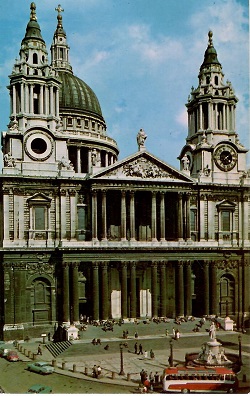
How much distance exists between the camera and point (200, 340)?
50.3 meters

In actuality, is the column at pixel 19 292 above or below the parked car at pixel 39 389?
above

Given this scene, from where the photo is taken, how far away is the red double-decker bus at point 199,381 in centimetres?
3425

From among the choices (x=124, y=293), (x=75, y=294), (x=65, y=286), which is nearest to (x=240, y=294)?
(x=124, y=293)

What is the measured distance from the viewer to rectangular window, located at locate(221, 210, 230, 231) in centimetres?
6119

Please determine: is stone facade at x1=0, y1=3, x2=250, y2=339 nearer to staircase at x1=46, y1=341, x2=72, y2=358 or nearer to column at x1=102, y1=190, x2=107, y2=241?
column at x1=102, y1=190, x2=107, y2=241

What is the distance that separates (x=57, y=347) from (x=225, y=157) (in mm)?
28407

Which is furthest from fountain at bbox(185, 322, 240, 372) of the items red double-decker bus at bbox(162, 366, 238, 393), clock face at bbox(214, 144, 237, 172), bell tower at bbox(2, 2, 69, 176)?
clock face at bbox(214, 144, 237, 172)

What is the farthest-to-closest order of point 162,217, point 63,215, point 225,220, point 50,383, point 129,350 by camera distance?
point 225,220 < point 162,217 < point 63,215 < point 129,350 < point 50,383

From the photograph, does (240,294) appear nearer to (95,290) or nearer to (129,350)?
(95,290)

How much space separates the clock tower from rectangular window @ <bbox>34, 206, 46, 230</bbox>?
55.4 feet

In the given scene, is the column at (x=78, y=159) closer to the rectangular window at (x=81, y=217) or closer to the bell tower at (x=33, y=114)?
the bell tower at (x=33, y=114)

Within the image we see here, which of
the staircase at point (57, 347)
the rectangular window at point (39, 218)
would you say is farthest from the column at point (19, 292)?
the staircase at point (57, 347)

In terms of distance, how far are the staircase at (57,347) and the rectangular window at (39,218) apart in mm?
11497

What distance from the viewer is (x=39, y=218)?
5509cm
